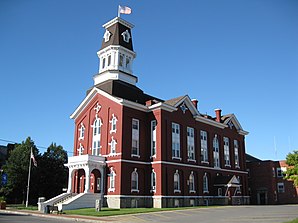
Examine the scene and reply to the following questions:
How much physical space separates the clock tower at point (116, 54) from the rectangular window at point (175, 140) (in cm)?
996

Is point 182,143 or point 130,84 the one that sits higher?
point 130,84

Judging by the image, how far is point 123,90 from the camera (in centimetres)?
4547

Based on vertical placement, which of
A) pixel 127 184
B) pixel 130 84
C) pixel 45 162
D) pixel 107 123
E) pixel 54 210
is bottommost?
pixel 54 210

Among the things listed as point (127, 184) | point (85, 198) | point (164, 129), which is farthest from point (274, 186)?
point (85, 198)

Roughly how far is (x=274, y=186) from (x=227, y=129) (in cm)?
1432

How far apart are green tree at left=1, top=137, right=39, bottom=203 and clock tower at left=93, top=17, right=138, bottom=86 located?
19770mm

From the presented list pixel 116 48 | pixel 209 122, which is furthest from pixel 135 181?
pixel 116 48

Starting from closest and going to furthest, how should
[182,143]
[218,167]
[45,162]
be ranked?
1. [182,143]
2. [218,167]
3. [45,162]

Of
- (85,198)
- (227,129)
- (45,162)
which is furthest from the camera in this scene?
(45,162)

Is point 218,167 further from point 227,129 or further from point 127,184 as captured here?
point 127,184

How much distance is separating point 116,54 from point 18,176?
1047 inches

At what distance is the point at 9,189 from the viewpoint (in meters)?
54.5

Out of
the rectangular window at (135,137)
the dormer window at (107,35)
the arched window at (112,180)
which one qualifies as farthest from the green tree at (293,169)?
the dormer window at (107,35)

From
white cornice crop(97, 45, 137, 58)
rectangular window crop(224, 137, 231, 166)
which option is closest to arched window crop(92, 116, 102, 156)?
white cornice crop(97, 45, 137, 58)
